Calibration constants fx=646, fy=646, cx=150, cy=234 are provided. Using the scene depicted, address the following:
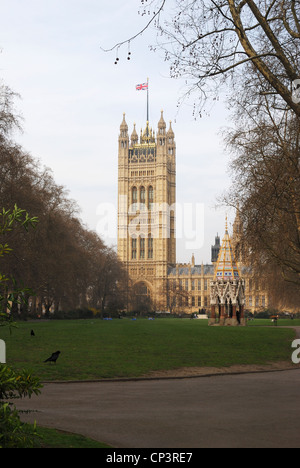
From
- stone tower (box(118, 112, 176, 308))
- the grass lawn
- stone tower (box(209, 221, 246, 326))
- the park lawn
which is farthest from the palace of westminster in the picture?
the grass lawn

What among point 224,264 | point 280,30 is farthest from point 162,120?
point 280,30

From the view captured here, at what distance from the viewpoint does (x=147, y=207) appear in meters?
163

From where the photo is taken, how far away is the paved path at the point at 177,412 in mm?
9500

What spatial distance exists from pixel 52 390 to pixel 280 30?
10.5 m

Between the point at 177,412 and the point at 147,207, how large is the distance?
5958 inches

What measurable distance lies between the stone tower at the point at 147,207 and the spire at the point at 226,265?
95928 millimetres

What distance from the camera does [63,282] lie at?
6000cm

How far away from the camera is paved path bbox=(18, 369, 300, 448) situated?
950 cm

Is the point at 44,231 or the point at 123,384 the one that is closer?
the point at 123,384

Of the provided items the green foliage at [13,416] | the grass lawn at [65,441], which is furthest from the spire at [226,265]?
the green foliage at [13,416]

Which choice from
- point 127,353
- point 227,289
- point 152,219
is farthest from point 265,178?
point 152,219

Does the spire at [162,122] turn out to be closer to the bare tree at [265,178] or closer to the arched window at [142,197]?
the arched window at [142,197]

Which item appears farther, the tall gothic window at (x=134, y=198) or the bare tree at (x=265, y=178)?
the tall gothic window at (x=134, y=198)

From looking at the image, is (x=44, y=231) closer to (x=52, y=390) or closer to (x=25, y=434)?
(x=52, y=390)
